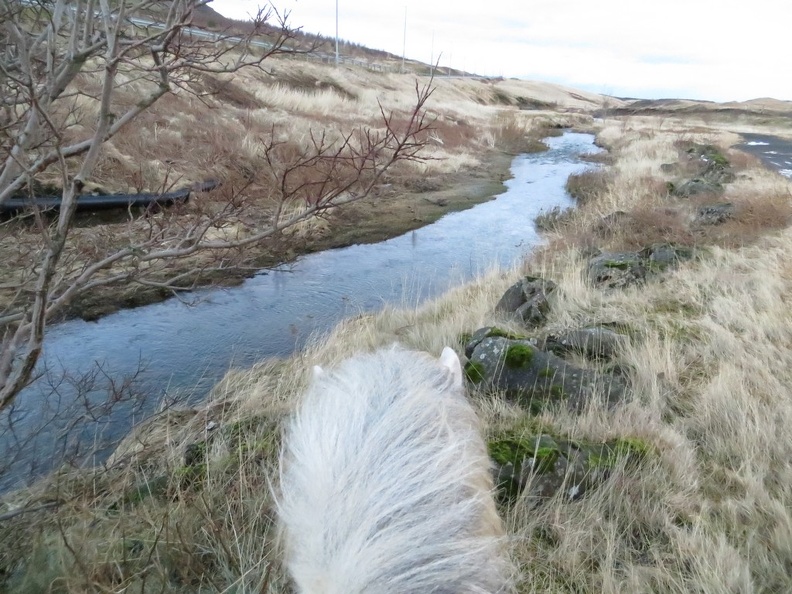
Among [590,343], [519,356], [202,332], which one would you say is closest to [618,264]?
[590,343]

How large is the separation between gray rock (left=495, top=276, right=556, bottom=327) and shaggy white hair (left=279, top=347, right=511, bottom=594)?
13.1 ft

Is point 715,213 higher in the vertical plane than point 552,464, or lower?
higher

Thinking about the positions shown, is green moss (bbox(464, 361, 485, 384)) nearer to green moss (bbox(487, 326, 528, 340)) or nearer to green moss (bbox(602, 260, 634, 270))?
green moss (bbox(487, 326, 528, 340))

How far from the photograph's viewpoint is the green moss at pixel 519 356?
13.0ft

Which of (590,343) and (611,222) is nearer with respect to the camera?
(590,343)

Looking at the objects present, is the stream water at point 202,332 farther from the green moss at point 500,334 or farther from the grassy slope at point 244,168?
the green moss at point 500,334

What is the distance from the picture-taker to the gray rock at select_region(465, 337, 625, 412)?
12.2 feet

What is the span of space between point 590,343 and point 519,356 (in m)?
0.99

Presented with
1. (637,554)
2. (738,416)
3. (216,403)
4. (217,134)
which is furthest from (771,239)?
(217,134)

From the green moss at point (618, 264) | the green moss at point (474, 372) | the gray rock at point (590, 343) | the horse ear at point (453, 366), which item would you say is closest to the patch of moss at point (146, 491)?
the horse ear at point (453, 366)

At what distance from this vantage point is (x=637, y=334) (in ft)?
16.0

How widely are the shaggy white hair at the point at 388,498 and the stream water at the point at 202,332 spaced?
89.8 inches

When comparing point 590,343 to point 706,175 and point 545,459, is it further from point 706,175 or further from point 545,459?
point 706,175

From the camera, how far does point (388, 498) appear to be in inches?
54.4
